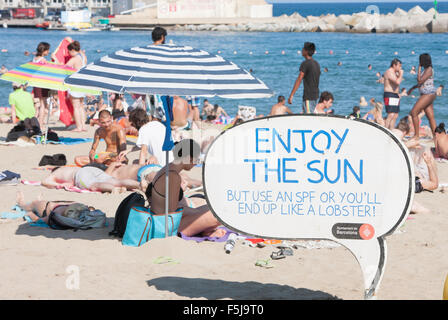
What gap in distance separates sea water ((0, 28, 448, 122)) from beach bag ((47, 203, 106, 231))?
16981 mm

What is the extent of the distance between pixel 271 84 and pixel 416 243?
2974 cm

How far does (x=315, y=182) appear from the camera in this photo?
429 centimetres

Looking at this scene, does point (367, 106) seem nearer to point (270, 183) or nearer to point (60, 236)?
point (60, 236)

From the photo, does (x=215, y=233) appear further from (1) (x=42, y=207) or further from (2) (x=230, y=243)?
(1) (x=42, y=207)

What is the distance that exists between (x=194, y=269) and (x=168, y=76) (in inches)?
61.6

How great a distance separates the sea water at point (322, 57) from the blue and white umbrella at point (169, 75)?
17440 millimetres

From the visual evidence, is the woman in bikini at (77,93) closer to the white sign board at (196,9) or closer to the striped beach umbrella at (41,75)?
the striped beach umbrella at (41,75)

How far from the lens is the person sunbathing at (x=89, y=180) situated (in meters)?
8.48

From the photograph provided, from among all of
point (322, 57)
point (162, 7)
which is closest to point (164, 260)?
point (322, 57)

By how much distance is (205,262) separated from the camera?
5824 mm

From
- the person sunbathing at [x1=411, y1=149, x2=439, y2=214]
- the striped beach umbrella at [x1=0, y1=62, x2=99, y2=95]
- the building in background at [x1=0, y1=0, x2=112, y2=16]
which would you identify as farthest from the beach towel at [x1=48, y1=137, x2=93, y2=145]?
the building in background at [x1=0, y1=0, x2=112, y2=16]

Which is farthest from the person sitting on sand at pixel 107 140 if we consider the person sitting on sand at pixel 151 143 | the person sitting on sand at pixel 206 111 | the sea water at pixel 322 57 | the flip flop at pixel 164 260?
the sea water at pixel 322 57
